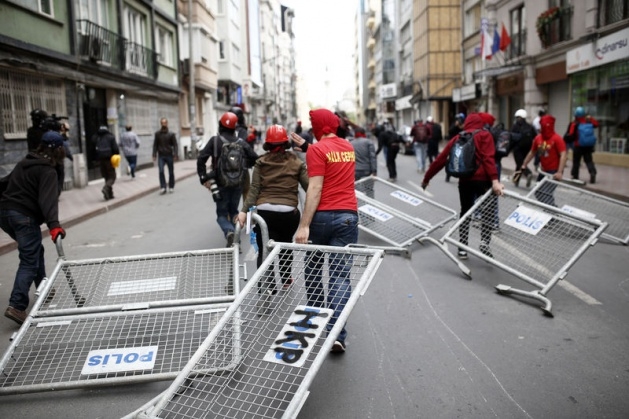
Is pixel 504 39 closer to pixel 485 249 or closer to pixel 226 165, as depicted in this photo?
pixel 485 249

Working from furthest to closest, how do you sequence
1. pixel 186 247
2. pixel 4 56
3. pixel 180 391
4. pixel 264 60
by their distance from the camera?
pixel 264 60 → pixel 4 56 → pixel 186 247 → pixel 180 391

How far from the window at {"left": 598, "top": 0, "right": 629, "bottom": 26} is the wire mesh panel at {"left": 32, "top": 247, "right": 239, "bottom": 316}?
1795 centimetres

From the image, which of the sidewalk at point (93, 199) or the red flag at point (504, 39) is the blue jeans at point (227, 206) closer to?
the sidewalk at point (93, 199)

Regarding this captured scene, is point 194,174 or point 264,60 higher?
point 264,60

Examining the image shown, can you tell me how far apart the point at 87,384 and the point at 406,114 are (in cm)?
6283

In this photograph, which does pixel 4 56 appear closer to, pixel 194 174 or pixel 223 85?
pixel 194 174

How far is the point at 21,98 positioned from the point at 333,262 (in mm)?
13390

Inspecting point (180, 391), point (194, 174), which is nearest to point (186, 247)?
point (180, 391)

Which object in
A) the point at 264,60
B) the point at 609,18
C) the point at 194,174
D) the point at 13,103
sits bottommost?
the point at 194,174

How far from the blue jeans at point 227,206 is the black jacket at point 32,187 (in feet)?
7.92

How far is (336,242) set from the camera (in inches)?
177

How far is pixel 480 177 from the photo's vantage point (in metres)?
7.06

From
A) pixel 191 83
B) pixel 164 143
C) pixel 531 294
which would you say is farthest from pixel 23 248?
pixel 191 83

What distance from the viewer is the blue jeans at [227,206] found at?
7477 mm
